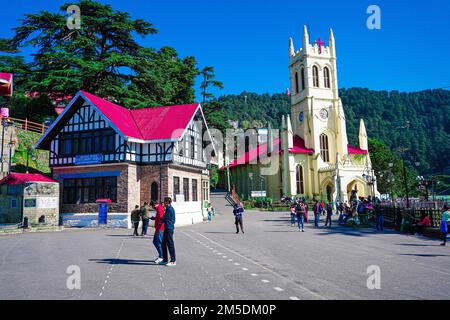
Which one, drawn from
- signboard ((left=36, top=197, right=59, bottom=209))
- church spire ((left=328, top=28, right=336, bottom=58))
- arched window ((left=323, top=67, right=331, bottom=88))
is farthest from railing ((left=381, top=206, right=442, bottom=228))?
church spire ((left=328, top=28, right=336, bottom=58))

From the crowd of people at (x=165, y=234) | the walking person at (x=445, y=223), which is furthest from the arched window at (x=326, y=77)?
the crowd of people at (x=165, y=234)

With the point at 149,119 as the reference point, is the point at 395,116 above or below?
above

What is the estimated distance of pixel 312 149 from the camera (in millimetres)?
51781

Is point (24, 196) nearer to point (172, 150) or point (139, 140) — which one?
point (139, 140)

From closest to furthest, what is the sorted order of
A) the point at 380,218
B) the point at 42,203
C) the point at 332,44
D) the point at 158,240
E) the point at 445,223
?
1. the point at 158,240
2. the point at 445,223
3. the point at 380,218
4. the point at 42,203
5. the point at 332,44

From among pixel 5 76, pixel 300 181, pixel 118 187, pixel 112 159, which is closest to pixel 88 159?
pixel 112 159

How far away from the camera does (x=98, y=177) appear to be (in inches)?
987

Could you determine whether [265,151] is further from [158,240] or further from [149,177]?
[158,240]

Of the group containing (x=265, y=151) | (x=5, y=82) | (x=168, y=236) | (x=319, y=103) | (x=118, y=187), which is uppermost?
(x=319, y=103)

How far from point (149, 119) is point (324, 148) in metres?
32.8

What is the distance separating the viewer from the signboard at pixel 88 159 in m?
24.7

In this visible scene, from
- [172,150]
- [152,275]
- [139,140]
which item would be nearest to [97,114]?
[139,140]

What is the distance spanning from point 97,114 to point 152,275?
19.6 metres

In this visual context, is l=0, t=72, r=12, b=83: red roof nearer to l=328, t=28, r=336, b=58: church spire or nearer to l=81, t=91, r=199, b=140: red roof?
l=81, t=91, r=199, b=140: red roof
